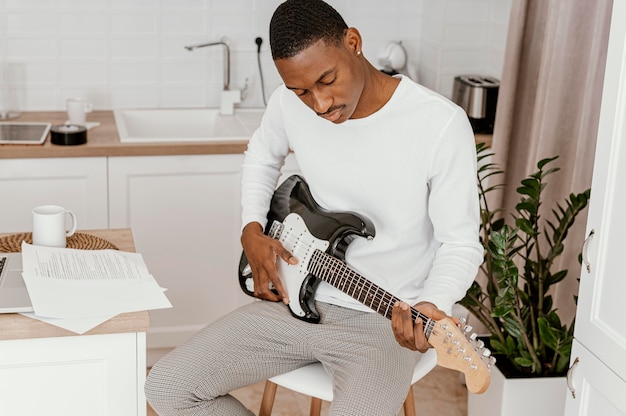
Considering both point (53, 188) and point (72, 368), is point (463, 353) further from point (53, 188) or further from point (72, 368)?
Result: point (53, 188)

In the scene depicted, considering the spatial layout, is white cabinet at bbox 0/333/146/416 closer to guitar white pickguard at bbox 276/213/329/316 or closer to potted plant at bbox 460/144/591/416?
guitar white pickguard at bbox 276/213/329/316

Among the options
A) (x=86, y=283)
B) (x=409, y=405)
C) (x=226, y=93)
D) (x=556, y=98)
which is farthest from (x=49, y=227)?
(x=226, y=93)

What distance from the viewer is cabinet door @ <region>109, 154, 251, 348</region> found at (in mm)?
2893

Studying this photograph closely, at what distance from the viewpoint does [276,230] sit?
2057mm

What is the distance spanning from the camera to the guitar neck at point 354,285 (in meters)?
1.71

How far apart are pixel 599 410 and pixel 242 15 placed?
213 centimetres

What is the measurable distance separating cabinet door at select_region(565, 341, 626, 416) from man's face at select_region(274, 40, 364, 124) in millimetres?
729

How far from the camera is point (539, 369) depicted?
94.0 inches

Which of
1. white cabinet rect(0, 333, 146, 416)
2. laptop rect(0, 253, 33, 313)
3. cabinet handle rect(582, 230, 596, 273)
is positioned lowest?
white cabinet rect(0, 333, 146, 416)

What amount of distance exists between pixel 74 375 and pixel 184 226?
1.41m

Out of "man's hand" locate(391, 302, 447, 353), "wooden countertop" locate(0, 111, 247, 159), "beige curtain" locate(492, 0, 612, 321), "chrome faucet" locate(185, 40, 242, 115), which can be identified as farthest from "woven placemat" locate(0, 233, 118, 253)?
"chrome faucet" locate(185, 40, 242, 115)

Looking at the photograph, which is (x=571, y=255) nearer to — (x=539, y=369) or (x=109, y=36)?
(x=539, y=369)

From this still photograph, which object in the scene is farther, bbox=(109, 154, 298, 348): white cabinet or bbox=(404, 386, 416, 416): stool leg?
bbox=(109, 154, 298, 348): white cabinet

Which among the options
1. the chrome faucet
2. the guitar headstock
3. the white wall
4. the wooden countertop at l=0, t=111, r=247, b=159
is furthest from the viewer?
the chrome faucet
